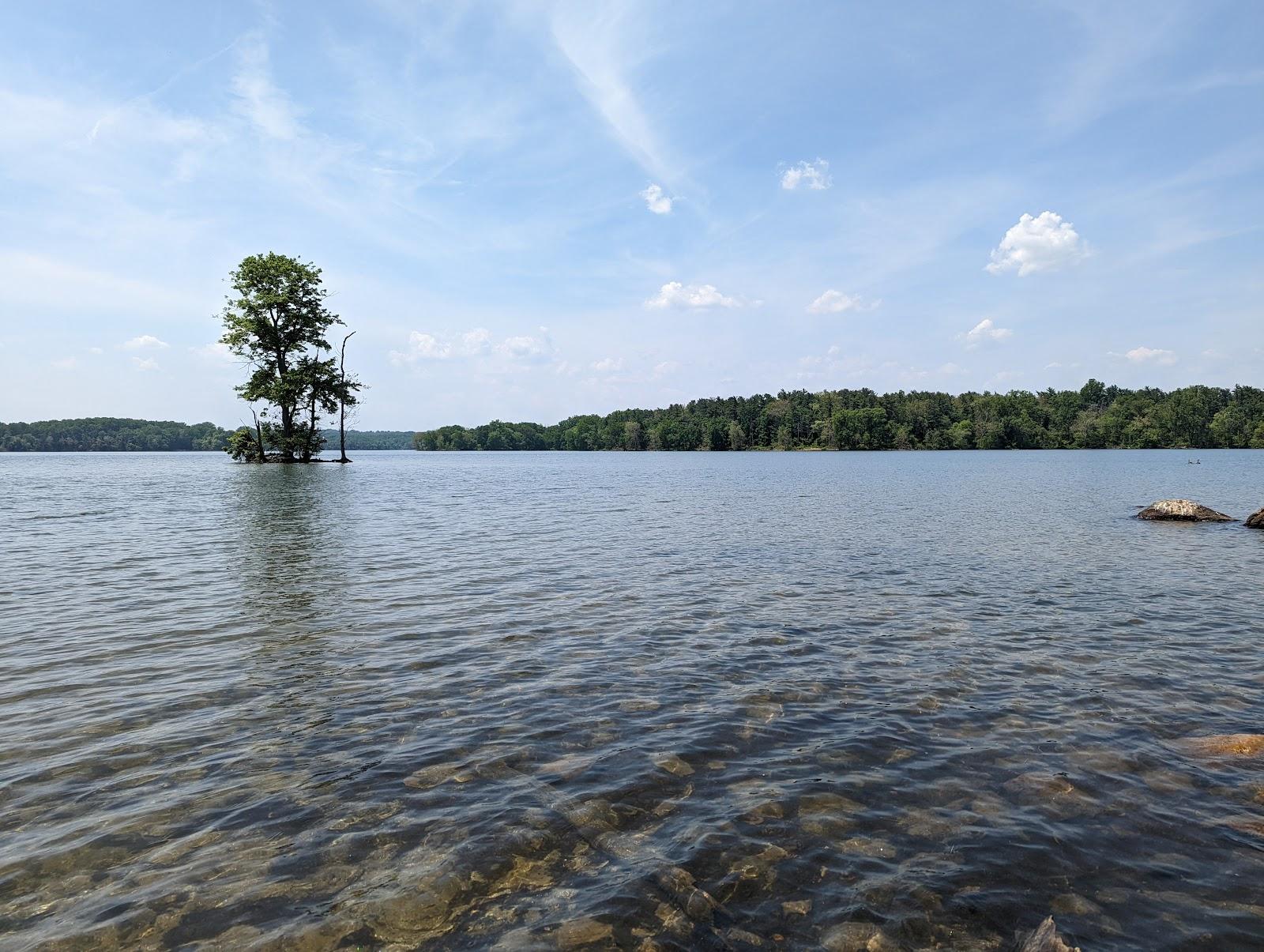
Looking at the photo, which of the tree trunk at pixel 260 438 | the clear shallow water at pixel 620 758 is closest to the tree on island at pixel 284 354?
the tree trunk at pixel 260 438

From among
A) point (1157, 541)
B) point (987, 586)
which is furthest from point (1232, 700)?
point (1157, 541)

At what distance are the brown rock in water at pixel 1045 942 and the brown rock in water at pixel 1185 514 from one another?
36.2m

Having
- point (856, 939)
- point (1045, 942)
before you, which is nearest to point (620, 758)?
point (856, 939)

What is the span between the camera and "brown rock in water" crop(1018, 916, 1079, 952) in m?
4.63

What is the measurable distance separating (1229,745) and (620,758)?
25.1ft

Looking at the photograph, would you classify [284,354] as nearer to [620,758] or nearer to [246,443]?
[246,443]

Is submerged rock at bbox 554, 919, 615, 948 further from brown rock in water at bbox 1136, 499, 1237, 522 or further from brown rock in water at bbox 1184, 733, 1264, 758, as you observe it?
brown rock in water at bbox 1136, 499, 1237, 522

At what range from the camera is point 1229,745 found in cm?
841

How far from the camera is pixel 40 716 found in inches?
353

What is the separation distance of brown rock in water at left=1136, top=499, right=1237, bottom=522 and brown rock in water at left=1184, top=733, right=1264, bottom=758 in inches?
1187

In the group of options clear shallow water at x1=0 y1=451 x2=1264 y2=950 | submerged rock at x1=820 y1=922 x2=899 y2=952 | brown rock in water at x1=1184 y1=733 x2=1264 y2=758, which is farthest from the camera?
brown rock in water at x1=1184 y1=733 x2=1264 y2=758

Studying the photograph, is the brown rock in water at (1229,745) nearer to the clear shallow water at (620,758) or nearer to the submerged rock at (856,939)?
the clear shallow water at (620,758)

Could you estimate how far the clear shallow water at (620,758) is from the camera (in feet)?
17.7

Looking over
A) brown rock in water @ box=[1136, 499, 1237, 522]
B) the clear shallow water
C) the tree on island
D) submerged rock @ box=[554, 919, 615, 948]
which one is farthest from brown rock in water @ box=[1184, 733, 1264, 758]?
the tree on island
